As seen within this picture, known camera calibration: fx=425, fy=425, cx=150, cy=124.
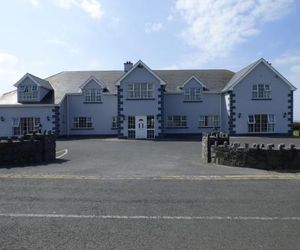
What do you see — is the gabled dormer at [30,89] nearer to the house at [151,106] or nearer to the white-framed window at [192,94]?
the house at [151,106]

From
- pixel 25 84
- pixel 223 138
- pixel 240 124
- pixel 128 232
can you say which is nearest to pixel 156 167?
pixel 223 138

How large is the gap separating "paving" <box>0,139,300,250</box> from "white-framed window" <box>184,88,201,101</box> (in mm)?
31185

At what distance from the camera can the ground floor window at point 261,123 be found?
4206 cm

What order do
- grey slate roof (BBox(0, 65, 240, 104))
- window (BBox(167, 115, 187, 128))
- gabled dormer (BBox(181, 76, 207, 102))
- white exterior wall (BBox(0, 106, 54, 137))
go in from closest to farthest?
white exterior wall (BBox(0, 106, 54, 137)) → gabled dormer (BBox(181, 76, 207, 102)) → window (BBox(167, 115, 187, 128)) → grey slate roof (BBox(0, 65, 240, 104))

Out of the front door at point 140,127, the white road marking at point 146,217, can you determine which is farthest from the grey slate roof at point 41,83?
the white road marking at point 146,217

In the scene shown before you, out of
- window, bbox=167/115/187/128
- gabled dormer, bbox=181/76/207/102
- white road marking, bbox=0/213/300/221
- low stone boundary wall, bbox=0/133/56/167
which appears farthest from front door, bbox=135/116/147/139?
white road marking, bbox=0/213/300/221

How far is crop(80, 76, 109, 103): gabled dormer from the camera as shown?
143 ft

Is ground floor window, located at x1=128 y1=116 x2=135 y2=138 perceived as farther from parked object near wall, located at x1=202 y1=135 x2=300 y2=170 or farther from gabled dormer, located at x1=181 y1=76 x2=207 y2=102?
parked object near wall, located at x1=202 y1=135 x2=300 y2=170

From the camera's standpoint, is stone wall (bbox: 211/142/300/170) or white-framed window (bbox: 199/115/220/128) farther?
white-framed window (bbox: 199/115/220/128)

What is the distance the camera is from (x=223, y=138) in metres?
18.3

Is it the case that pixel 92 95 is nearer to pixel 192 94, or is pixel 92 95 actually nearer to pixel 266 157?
pixel 192 94

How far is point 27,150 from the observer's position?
58.9ft

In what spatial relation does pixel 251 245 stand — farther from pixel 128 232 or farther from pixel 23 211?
pixel 23 211

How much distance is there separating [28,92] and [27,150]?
26.5m
